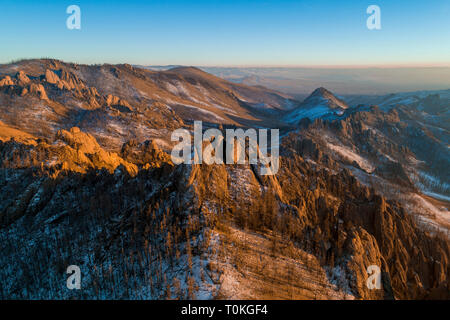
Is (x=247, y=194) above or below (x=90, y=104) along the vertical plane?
below

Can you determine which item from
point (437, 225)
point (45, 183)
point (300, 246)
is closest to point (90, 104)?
point (45, 183)

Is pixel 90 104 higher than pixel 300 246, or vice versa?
pixel 90 104
